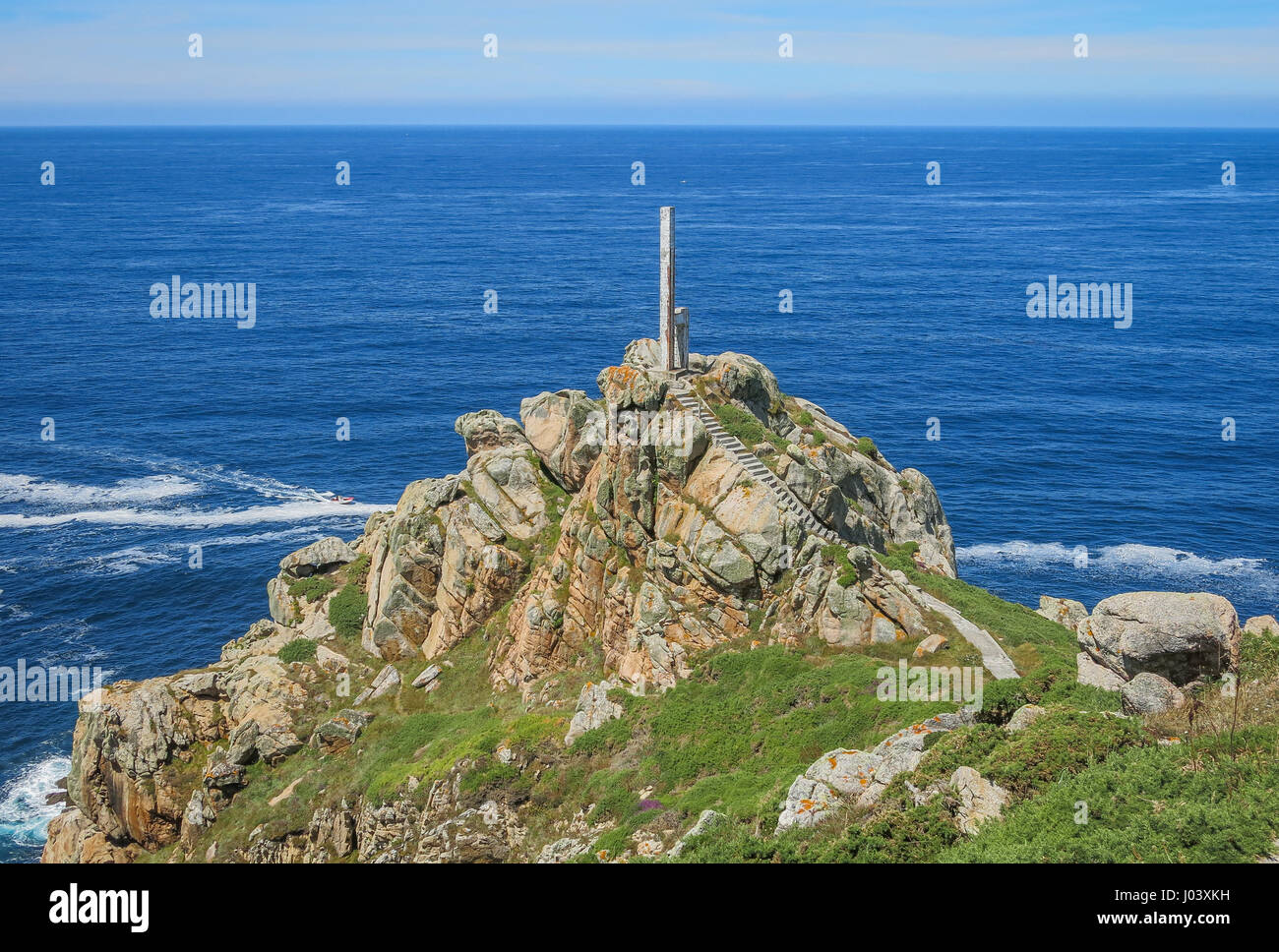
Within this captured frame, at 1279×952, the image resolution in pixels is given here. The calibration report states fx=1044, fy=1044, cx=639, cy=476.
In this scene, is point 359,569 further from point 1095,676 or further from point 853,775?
point 1095,676

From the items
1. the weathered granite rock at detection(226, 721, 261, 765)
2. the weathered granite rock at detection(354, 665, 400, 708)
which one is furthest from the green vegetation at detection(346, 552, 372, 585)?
the weathered granite rock at detection(226, 721, 261, 765)

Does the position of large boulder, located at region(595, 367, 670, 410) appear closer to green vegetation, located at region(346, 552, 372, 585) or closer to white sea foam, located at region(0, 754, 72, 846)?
green vegetation, located at region(346, 552, 372, 585)

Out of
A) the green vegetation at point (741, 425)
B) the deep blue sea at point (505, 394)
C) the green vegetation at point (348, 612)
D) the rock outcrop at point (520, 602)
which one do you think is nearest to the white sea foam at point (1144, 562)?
the deep blue sea at point (505, 394)

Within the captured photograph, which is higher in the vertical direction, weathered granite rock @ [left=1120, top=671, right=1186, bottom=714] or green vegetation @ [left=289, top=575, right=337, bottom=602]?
weathered granite rock @ [left=1120, top=671, right=1186, bottom=714]

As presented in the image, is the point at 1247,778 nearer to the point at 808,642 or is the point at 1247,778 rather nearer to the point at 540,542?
the point at 808,642

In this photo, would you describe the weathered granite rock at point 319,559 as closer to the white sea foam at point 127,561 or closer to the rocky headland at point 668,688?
the rocky headland at point 668,688

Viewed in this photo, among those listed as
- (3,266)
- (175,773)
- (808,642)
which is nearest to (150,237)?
(3,266)
